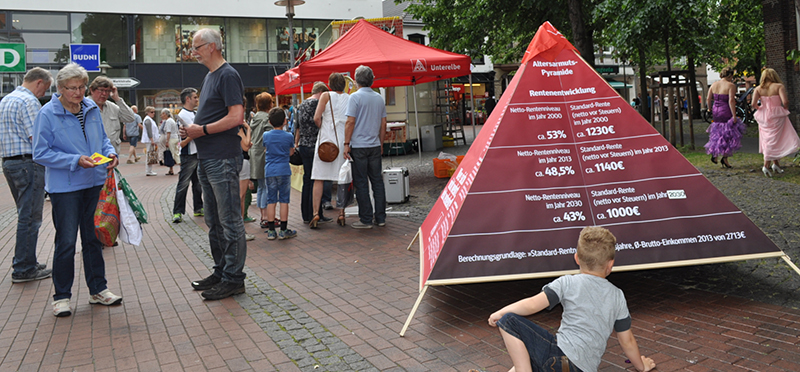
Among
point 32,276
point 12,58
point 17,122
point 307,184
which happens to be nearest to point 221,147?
point 17,122

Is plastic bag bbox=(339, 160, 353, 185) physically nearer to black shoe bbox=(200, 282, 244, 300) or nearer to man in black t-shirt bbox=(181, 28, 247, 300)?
man in black t-shirt bbox=(181, 28, 247, 300)

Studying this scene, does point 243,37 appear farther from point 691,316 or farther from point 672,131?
point 691,316

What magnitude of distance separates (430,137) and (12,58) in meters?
13.4

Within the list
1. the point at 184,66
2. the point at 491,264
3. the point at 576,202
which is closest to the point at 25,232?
the point at 491,264

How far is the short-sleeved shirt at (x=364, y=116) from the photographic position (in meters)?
8.18

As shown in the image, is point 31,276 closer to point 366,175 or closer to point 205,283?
point 205,283

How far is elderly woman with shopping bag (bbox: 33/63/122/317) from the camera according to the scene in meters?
4.85

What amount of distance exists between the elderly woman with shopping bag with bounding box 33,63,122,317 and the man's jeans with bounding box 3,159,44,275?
3.90 feet

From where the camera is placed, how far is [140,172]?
64.4 feet

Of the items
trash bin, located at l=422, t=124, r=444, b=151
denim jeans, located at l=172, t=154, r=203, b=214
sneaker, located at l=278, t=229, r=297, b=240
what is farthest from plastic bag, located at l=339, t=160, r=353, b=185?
trash bin, located at l=422, t=124, r=444, b=151

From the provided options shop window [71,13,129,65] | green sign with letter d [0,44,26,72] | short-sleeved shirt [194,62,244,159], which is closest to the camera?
short-sleeved shirt [194,62,244,159]

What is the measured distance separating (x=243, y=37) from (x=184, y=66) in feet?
12.2

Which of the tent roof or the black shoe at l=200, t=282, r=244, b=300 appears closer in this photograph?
the black shoe at l=200, t=282, r=244, b=300

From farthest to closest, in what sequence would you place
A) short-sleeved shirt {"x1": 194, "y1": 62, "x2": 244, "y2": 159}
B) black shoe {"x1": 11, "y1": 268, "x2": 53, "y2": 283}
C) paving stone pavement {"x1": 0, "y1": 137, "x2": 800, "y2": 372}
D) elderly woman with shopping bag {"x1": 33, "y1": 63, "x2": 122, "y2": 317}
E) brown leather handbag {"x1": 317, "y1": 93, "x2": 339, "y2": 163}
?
brown leather handbag {"x1": 317, "y1": 93, "x2": 339, "y2": 163}, black shoe {"x1": 11, "y1": 268, "x2": 53, "y2": 283}, short-sleeved shirt {"x1": 194, "y1": 62, "x2": 244, "y2": 159}, elderly woman with shopping bag {"x1": 33, "y1": 63, "x2": 122, "y2": 317}, paving stone pavement {"x1": 0, "y1": 137, "x2": 800, "y2": 372}
